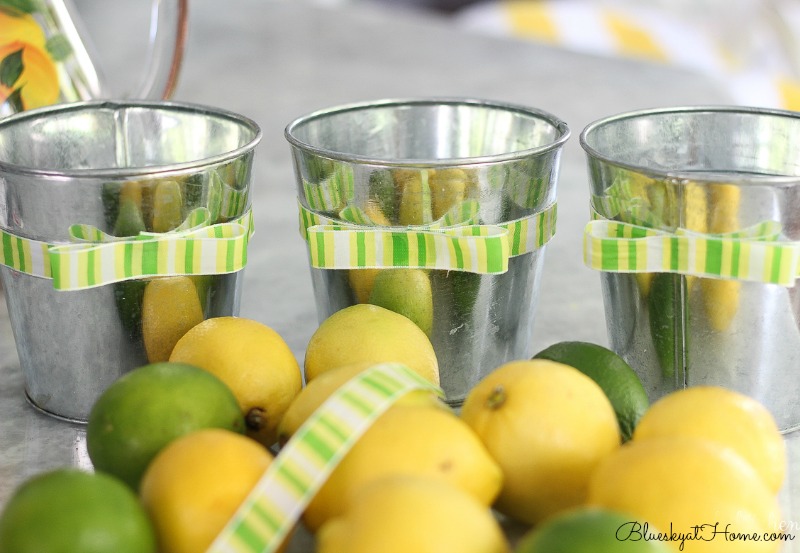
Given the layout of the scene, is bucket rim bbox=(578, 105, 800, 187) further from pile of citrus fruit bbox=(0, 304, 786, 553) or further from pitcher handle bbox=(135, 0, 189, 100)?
pitcher handle bbox=(135, 0, 189, 100)

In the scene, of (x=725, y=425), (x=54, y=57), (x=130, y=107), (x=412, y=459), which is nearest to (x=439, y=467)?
(x=412, y=459)

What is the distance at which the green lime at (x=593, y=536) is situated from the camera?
13.3 inches

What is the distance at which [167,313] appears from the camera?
0.57m

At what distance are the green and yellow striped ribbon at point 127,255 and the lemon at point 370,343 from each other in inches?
2.8

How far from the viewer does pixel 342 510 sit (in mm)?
415

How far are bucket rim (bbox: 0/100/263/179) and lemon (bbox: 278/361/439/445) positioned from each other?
14cm

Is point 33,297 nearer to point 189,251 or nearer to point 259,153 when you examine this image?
point 189,251

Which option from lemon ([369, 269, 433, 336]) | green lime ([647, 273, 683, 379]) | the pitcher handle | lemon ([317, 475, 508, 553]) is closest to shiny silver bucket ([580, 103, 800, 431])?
green lime ([647, 273, 683, 379])

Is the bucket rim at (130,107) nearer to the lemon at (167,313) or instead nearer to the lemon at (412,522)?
the lemon at (167,313)

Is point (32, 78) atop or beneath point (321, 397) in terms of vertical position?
atop

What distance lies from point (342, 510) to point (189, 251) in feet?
0.64

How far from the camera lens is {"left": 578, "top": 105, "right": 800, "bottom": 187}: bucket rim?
1.62 ft

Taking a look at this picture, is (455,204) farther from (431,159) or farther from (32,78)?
(32,78)

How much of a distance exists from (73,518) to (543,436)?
0.64 ft
